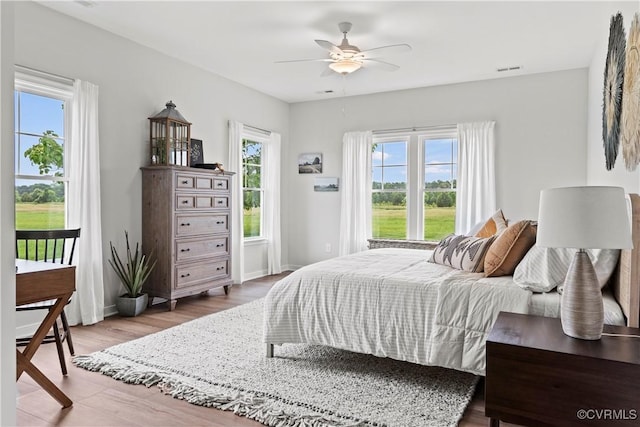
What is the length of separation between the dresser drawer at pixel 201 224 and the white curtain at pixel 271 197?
1.42 m

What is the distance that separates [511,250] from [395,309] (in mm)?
797

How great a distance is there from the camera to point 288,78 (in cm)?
540

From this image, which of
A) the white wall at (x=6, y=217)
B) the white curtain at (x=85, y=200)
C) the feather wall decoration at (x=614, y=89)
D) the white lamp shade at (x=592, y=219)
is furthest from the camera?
the white curtain at (x=85, y=200)

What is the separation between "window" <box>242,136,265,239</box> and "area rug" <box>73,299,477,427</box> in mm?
2918

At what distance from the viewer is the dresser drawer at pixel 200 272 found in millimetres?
4281

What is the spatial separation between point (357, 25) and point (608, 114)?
2.18m

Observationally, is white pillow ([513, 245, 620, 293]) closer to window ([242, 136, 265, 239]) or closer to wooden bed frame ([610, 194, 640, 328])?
wooden bed frame ([610, 194, 640, 328])

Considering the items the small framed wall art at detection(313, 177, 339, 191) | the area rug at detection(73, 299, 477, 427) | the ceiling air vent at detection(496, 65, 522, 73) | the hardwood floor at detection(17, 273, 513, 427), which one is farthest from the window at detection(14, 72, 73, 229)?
the ceiling air vent at detection(496, 65, 522, 73)

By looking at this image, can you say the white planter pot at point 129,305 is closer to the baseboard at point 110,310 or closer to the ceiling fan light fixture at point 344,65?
the baseboard at point 110,310

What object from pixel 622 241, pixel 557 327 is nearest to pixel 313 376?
pixel 557 327

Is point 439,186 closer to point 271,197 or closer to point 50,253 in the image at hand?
point 271,197

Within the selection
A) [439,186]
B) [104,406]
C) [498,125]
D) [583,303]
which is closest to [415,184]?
[439,186]

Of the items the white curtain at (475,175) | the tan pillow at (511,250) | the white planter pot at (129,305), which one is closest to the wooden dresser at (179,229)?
the white planter pot at (129,305)

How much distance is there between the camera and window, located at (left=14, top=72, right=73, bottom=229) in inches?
133
